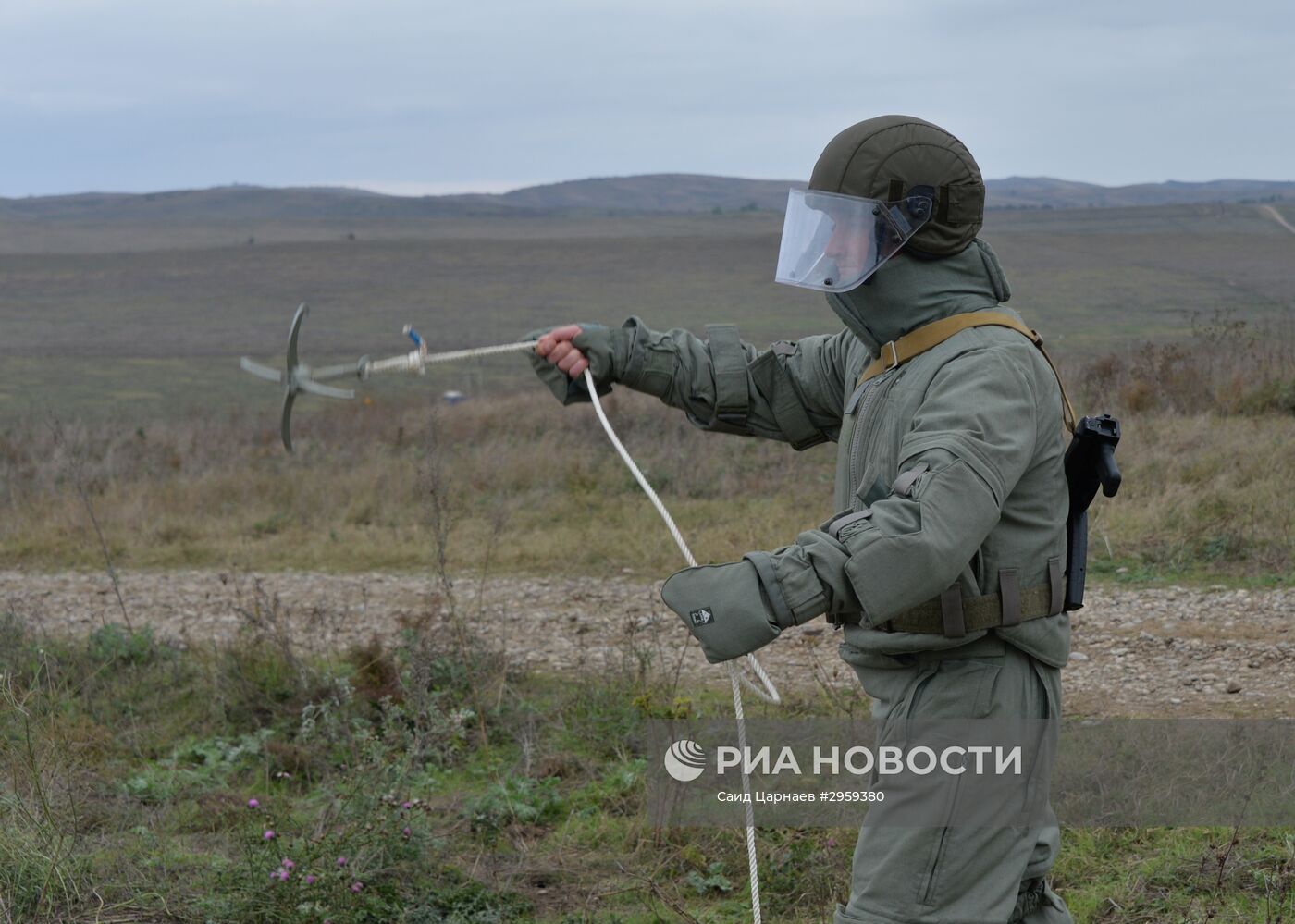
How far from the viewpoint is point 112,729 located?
18.9 feet

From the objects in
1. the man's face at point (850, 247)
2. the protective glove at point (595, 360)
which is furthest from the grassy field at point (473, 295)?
the man's face at point (850, 247)

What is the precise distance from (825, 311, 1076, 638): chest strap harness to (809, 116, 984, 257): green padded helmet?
0.57ft

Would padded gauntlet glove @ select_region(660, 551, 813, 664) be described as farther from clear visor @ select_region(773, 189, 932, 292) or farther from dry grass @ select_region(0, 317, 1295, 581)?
dry grass @ select_region(0, 317, 1295, 581)

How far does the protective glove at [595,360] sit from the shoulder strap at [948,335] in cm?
96

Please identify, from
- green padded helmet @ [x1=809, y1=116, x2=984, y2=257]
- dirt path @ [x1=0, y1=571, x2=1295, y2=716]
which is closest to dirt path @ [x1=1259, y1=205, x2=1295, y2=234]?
dirt path @ [x1=0, y1=571, x2=1295, y2=716]

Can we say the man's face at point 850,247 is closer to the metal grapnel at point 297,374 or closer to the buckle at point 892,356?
the buckle at point 892,356

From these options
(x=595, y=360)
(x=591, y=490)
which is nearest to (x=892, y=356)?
(x=595, y=360)

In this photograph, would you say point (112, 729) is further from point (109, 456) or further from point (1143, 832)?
point (109, 456)

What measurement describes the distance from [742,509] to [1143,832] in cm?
553

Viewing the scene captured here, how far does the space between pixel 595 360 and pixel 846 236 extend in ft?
3.29

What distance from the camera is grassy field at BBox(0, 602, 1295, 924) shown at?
386cm

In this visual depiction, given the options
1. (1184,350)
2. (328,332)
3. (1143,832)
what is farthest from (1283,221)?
(1143,832)

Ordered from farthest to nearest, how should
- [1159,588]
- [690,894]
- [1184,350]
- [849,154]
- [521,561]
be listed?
[1184,350]
[521,561]
[1159,588]
[690,894]
[849,154]

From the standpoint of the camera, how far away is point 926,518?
87.4 inches
